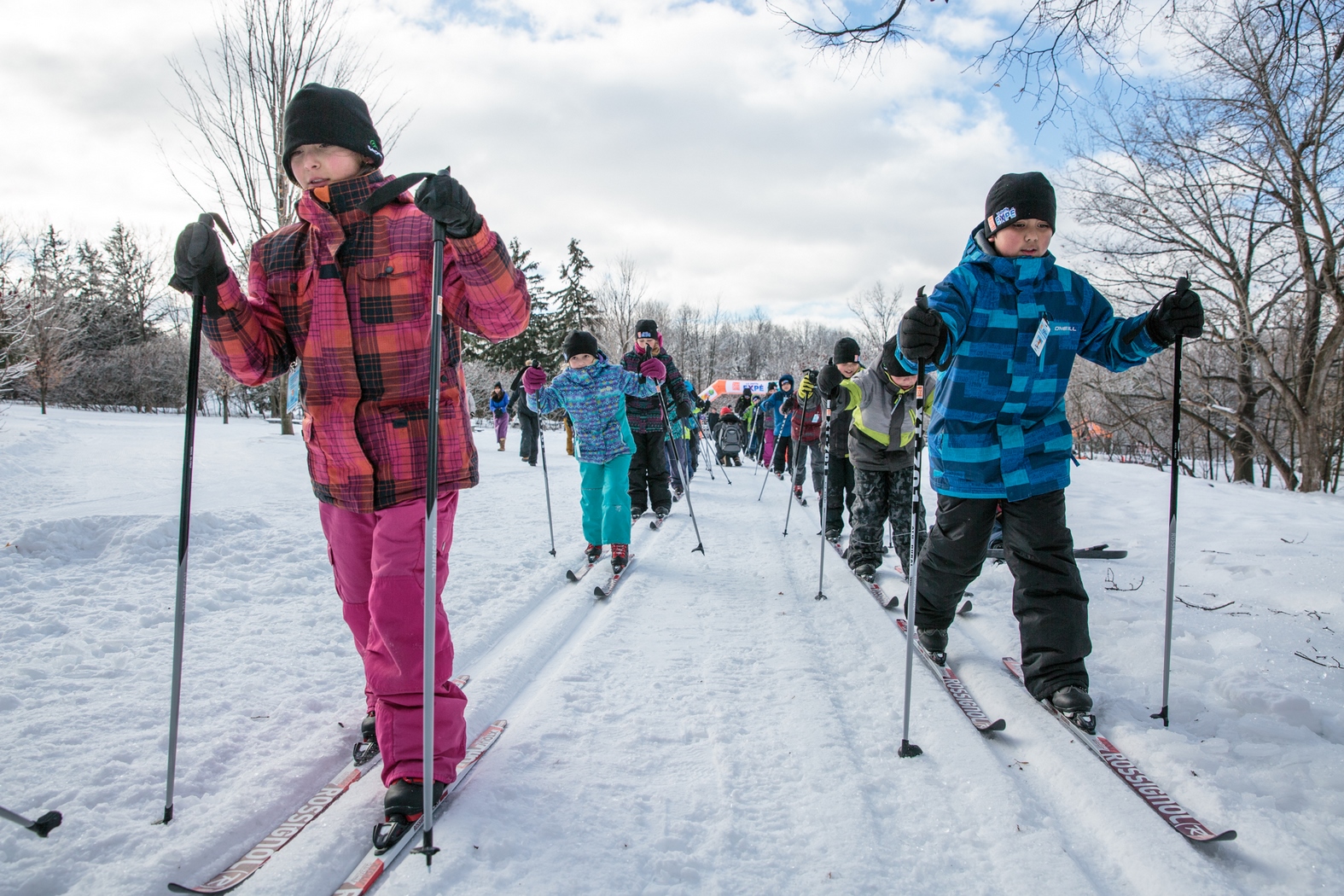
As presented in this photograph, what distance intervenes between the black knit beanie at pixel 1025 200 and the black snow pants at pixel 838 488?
135 inches

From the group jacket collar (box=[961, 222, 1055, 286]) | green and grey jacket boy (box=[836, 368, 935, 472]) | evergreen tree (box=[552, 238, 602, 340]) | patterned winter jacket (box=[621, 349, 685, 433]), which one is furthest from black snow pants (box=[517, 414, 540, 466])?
evergreen tree (box=[552, 238, 602, 340])

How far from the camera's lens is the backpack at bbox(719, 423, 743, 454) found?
15.8 meters

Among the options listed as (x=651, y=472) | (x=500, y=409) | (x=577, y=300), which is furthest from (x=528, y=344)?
(x=651, y=472)

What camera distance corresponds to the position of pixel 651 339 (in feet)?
20.6

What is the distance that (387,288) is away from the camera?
2.04 metres

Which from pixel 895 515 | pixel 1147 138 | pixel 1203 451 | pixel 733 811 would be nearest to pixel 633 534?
pixel 895 515

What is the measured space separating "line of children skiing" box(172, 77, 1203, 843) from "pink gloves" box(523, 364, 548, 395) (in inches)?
112

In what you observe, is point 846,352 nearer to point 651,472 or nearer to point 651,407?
point 651,407

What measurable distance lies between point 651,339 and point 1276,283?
13.2 metres

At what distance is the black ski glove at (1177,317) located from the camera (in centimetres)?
246

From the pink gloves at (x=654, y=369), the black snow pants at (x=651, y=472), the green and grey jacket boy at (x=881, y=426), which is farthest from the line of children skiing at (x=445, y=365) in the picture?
the black snow pants at (x=651, y=472)

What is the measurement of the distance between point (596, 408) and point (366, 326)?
3.03 metres

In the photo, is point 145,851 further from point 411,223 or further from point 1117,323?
point 1117,323

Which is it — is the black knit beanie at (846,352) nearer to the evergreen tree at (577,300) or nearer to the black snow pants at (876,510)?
the black snow pants at (876,510)
